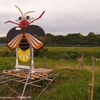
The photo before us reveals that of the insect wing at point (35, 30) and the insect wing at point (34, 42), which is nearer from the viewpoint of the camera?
the insect wing at point (35, 30)

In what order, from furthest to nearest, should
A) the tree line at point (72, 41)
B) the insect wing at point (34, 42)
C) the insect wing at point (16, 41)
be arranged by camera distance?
the tree line at point (72, 41)
the insect wing at point (16, 41)
the insect wing at point (34, 42)

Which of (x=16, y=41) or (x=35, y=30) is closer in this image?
(x=35, y=30)

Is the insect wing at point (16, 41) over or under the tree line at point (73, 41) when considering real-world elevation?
under

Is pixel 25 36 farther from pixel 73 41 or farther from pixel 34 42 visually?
pixel 73 41

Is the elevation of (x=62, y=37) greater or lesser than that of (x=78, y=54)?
greater

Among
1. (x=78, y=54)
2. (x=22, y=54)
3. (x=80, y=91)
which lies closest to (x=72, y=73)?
(x=80, y=91)

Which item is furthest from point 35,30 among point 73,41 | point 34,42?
point 73,41

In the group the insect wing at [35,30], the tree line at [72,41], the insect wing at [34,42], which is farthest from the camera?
the tree line at [72,41]

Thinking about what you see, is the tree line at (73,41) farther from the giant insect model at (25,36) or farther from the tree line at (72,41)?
the giant insect model at (25,36)

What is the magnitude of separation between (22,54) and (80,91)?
4897 millimetres

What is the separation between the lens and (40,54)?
63.4 ft

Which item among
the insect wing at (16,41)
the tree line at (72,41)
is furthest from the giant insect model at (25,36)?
the tree line at (72,41)

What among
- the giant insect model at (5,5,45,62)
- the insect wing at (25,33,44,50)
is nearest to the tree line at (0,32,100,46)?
the giant insect model at (5,5,45,62)

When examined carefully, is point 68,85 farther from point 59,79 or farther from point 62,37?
point 62,37
